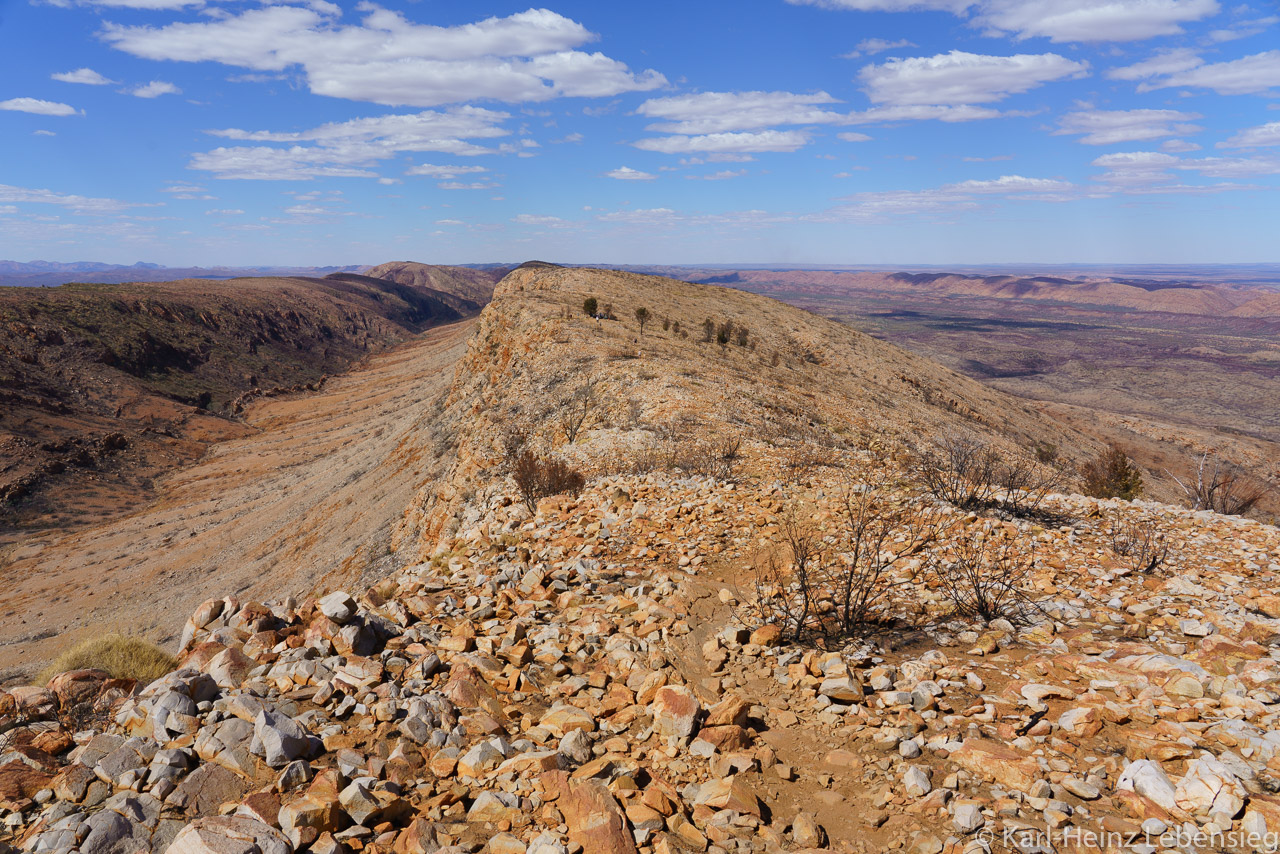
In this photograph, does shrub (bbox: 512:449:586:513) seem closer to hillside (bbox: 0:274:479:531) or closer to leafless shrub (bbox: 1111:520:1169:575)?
leafless shrub (bbox: 1111:520:1169:575)

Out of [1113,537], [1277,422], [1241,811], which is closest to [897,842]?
[1241,811]

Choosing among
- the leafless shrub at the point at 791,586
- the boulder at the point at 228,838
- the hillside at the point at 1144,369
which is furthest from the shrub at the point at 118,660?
the hillside at the point at 1144,369

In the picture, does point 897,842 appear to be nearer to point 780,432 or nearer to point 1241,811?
point 1241,811

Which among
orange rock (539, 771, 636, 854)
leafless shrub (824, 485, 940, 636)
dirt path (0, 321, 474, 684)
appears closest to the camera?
orange rock (539, 771, 636, 854)

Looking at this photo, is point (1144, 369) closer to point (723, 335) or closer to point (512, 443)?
point (723, 335)

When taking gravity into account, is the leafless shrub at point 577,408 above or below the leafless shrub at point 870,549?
above

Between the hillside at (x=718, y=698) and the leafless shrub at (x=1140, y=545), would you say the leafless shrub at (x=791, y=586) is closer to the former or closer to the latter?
the hillside at (x=718, y=698)

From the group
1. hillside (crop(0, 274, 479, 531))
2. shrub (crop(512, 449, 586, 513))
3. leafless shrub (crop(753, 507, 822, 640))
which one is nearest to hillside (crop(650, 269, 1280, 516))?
leafless shrub (crop(753, 507, 822, 640))
